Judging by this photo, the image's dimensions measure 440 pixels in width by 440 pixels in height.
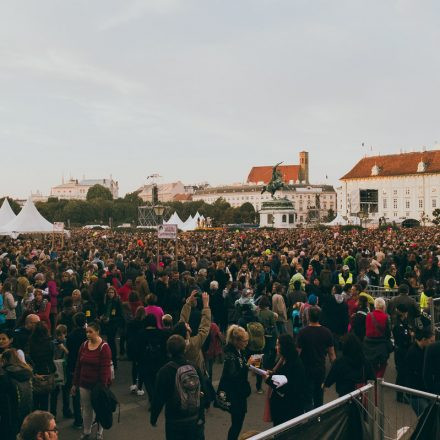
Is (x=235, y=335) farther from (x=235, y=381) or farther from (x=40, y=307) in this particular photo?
(x=40, y=307)

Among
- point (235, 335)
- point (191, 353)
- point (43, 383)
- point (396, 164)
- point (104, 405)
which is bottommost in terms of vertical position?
point (104, 405)

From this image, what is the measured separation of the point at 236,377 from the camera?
567 centimetres

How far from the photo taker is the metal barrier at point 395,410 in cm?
429

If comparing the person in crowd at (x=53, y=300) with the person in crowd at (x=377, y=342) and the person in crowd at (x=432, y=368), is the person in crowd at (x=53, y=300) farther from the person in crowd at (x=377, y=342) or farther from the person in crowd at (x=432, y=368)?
the person in crowd at (x=432, y=368)

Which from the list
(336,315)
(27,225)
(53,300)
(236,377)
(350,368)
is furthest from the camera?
(27,225)

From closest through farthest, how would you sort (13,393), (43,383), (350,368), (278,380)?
(13,393), (278,380), (350,368), (43,383)

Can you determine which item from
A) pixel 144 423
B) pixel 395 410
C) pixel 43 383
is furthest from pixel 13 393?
pixel 395 410

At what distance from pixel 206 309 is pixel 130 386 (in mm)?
2845

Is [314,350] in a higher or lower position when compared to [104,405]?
higher

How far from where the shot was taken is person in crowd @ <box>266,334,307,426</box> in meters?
5.53

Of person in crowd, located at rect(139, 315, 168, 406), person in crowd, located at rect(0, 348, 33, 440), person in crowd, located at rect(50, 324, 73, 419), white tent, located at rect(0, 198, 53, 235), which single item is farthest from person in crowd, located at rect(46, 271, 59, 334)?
white tent, located at rect(0, 198, 53, 235)

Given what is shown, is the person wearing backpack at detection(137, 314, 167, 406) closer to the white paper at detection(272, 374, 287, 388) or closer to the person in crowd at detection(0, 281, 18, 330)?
the white paper at detection(272, 374, 287, 388)

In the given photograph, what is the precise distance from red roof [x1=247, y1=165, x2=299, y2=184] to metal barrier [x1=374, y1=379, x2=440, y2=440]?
17257 centimetres

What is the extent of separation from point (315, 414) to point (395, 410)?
6.25ft
